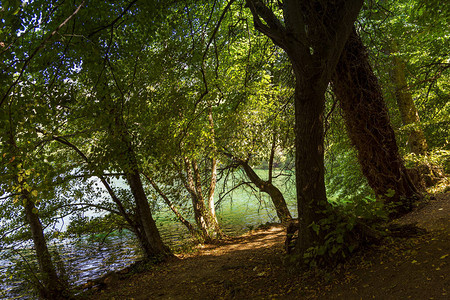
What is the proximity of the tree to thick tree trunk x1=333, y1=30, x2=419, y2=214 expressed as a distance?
1.27 m

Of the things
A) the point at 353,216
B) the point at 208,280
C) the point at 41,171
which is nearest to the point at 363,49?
the point at 353,216

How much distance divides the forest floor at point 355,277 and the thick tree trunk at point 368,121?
2.23 feet

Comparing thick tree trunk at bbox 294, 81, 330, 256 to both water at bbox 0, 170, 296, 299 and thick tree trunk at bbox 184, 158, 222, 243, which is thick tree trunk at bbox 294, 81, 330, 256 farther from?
thick tree trunk at bbox 184, 158, 222, 243

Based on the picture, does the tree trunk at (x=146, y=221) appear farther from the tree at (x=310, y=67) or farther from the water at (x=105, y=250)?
the tree at (x=310, y=67)

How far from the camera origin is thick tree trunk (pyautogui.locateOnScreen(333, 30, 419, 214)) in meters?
5.32

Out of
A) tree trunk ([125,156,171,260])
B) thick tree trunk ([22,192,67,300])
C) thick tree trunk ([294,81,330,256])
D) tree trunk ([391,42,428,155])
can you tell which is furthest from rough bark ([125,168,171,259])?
tree trunk ([391,42,428,155])

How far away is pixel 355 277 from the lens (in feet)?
11.7

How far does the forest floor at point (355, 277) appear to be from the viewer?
3068mm

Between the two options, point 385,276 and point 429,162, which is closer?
point 385,276

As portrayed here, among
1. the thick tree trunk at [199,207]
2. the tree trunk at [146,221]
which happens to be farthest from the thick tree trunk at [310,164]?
the thick tree trunk at [199,207]

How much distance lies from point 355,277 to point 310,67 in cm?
258

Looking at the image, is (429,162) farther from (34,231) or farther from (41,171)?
(34,231)

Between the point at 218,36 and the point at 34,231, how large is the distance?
7106 mm

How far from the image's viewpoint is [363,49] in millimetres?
5348
